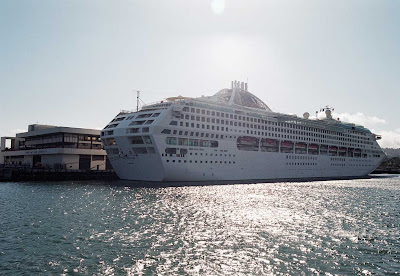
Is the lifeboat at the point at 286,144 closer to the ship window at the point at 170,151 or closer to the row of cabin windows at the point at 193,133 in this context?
the row of cabin windows at the point at 193,133

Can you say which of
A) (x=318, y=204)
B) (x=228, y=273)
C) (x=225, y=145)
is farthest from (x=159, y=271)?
(x=225, y=145)

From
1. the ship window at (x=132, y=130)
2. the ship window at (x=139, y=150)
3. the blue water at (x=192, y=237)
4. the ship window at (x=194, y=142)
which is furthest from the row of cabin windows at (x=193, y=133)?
the blue water at (x=192, y=237)

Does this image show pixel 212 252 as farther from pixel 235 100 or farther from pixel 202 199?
pixel 235 100

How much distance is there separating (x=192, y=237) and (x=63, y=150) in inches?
2371

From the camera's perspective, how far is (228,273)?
46.5ft

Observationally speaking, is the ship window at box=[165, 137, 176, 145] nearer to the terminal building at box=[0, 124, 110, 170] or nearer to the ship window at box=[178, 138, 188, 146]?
the ship window at box=[178, 138, 188, 146]

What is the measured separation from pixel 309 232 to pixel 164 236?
10.0 meters

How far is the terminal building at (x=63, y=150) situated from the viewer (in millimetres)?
73750

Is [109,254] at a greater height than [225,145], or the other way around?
[225,145]

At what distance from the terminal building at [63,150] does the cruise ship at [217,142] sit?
21.2 meters

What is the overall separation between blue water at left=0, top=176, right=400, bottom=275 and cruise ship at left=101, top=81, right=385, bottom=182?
1706 centimetres

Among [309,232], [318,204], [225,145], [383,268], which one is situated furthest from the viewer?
[225,145]

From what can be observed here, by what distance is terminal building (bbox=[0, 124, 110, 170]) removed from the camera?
73750 mm

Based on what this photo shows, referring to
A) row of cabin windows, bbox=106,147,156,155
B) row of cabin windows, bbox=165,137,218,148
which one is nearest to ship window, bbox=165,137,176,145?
row of cabin windows, bbox=165,137,218,148
